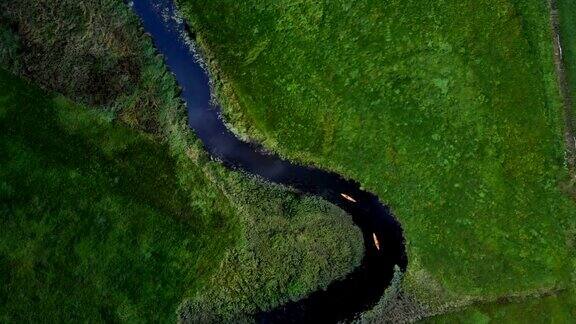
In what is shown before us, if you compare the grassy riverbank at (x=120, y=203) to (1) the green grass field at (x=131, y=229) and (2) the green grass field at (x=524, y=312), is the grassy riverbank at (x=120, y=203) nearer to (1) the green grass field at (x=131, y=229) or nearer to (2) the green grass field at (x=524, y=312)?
(1) the green grass field at (x=131, y=229)

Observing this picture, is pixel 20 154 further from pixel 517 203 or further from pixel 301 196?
pixel 517 203

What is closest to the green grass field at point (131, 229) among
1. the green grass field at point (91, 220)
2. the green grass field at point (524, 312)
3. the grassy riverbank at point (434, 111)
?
the green grass field at point (91, 220)

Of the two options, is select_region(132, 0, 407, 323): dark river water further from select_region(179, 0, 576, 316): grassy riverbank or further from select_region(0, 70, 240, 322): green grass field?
select_region(0, 70, 240, 322): green grass field

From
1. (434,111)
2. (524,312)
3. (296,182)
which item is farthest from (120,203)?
(524,312)

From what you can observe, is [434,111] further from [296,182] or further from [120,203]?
[120,203]

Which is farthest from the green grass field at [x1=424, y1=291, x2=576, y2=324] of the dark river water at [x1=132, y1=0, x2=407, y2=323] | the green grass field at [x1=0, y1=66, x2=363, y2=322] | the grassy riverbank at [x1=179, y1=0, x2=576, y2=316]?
the green grass field at [x1=0, y1=66, x2=363, y2=322]
